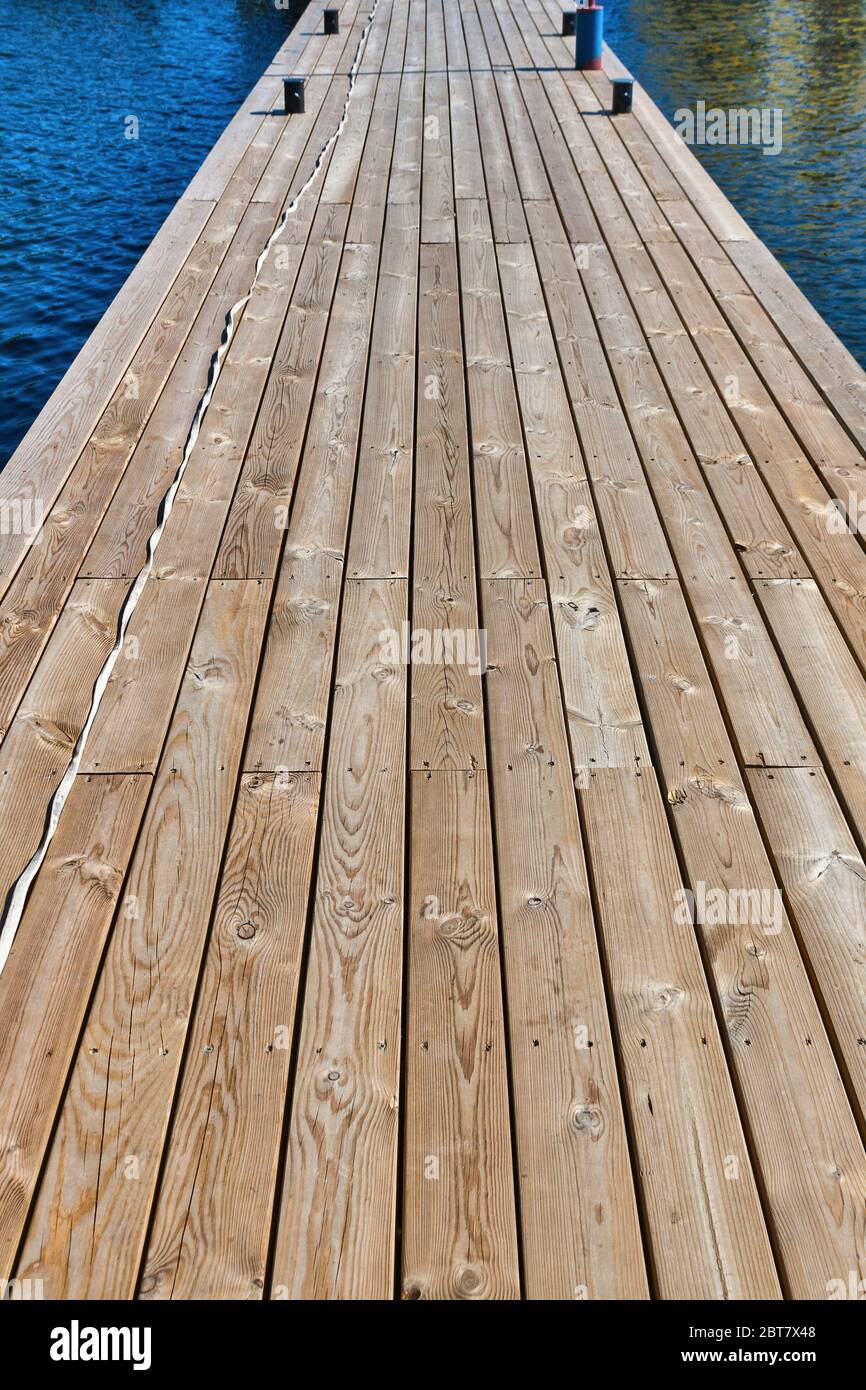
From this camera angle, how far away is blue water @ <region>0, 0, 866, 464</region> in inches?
283

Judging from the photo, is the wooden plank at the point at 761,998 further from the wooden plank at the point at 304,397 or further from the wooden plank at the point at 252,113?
the wooden plank at the point at 252,113

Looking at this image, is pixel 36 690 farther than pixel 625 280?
No

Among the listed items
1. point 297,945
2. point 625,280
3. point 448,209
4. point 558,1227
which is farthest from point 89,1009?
point 448,209

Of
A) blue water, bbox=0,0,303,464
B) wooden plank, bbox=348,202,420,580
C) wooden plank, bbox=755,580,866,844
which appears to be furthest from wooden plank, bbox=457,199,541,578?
blue water, bbox=0,0,303,464

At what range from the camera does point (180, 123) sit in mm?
10602

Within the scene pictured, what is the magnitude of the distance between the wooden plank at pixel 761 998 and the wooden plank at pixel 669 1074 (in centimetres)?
3

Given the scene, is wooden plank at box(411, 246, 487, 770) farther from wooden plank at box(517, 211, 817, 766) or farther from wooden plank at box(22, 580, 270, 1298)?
wooden plank at box(517, 211, 817, 766)

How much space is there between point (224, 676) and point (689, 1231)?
1546mm

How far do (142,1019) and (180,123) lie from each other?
10.6 metres

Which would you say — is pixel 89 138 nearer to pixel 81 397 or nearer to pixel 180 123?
pixel 180 123

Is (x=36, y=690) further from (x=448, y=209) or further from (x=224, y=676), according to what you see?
(x=448, y=209)

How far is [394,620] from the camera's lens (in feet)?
9.19
